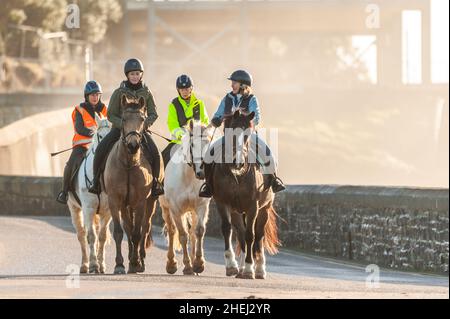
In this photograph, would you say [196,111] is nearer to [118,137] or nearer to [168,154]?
[168,154]

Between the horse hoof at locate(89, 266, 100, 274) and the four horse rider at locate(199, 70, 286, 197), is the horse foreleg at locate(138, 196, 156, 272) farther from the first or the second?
the four horse rider at locate(199, 70, 286, 197)

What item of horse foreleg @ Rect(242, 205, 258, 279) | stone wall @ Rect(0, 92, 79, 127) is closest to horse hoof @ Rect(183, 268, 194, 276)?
horse foreleg @ Rect(242, 205, 258, 279)

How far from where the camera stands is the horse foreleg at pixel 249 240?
19.7m

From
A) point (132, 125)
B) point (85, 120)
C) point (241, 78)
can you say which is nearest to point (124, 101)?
point (132, 125)

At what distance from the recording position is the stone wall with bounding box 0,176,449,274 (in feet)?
76.8

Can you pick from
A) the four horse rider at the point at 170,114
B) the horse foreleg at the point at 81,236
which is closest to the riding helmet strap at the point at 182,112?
the four horse rider at the point at 170,114

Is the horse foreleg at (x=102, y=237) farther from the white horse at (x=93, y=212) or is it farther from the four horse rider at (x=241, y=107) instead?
the four horse rider at (x=241, y=107)

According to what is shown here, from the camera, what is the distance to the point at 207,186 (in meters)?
20.0

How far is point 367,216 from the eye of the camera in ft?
81.8

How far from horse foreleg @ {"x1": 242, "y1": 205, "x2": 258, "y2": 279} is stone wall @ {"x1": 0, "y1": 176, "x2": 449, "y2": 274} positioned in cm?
411

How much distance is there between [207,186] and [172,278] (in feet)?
4.94

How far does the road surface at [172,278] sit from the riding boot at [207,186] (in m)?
1.01

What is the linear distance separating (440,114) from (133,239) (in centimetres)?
7390
